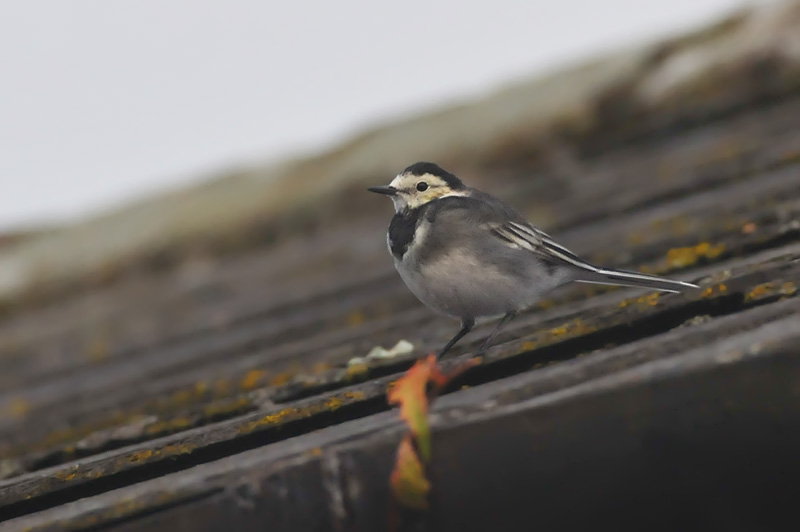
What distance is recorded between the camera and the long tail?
7.54 ft

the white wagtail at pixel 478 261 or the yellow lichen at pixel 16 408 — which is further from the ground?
the white wagtail at pixel 478 261

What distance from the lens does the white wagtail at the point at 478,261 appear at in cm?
276

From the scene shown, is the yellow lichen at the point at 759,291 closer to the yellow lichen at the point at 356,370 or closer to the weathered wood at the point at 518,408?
the weathered wood at the point at 518,408

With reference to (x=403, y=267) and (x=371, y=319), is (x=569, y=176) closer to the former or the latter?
(x=371, y=319)

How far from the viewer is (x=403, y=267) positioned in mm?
2855

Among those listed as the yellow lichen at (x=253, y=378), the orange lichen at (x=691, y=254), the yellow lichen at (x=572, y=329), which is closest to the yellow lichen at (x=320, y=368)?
the yellow lichen at (x=253, y=378)

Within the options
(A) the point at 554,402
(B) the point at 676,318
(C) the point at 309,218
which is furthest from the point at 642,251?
(C) the point at 309,218

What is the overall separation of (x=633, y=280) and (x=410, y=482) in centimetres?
123

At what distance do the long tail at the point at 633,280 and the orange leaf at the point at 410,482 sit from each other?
3.42ft

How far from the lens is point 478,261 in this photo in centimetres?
281

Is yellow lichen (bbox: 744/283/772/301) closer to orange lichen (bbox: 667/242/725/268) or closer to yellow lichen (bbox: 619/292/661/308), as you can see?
yellow lichen (bbox: 619/292/661/308)

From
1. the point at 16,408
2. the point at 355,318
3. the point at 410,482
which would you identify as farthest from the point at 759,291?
the point at 16,408

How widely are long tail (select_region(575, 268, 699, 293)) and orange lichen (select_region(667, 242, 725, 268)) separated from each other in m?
0.27

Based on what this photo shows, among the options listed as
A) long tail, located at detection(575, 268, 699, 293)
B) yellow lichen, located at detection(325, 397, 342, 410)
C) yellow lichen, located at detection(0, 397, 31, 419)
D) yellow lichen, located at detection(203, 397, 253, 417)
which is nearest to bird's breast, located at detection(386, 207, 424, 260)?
long tail, located at detection(575, 268, 699, 293)
